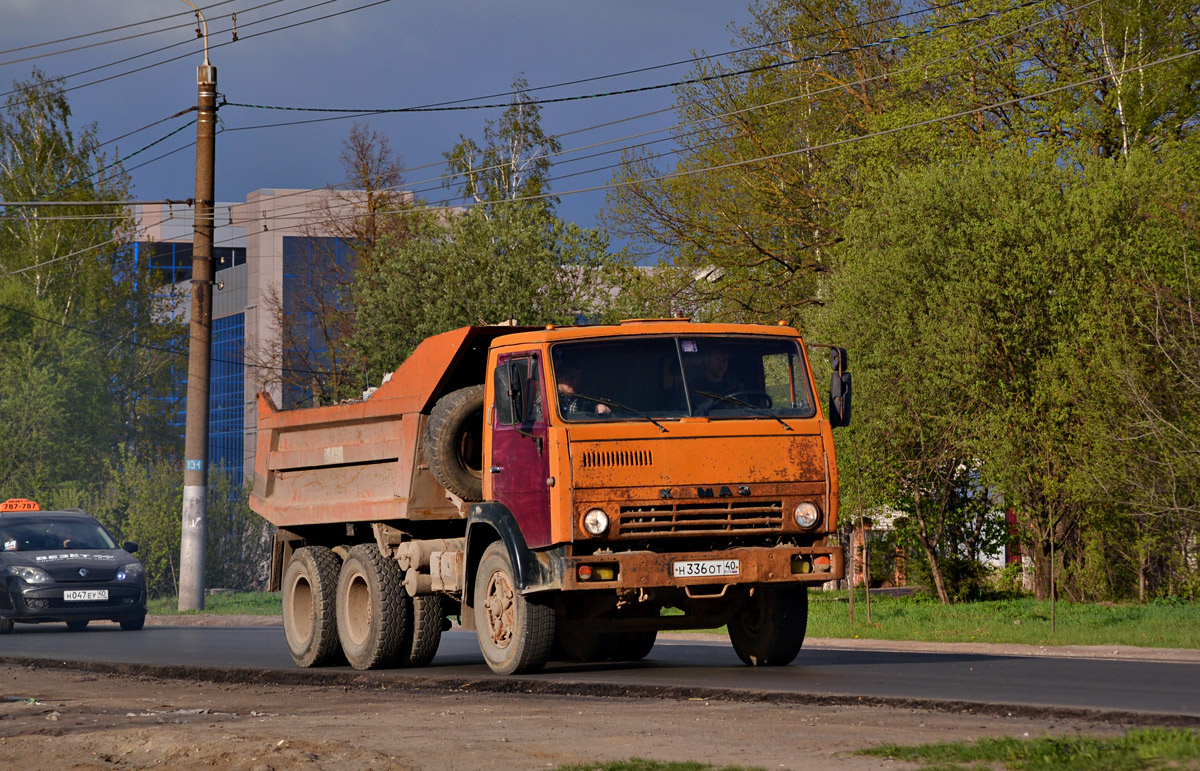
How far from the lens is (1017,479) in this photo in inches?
1091

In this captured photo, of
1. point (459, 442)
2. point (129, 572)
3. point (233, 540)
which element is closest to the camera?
point (459, 442)

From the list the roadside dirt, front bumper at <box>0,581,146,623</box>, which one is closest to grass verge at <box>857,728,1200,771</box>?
the roadside dirt

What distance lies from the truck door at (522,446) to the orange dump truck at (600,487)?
0.7 inches

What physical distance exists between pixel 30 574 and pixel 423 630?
11.1 meters

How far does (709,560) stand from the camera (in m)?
12.6

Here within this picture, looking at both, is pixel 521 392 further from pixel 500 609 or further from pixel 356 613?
pixel 356 613

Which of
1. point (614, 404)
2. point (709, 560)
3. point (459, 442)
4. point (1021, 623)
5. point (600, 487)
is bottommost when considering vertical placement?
point (1021, 623)

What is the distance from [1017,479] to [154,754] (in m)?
21.1

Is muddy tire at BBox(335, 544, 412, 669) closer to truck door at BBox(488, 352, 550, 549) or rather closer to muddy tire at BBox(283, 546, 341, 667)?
muddy tire at BBox(283, 546, 341, 667)

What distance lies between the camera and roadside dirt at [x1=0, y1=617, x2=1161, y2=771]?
27.3 ft

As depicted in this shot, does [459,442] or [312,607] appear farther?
[312,607]

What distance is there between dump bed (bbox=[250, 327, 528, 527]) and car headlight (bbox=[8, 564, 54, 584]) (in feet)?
25.7

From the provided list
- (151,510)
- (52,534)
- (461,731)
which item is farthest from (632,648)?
(151,510)

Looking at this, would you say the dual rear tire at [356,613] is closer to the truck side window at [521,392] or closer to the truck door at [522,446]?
the truck door at [522,446]
